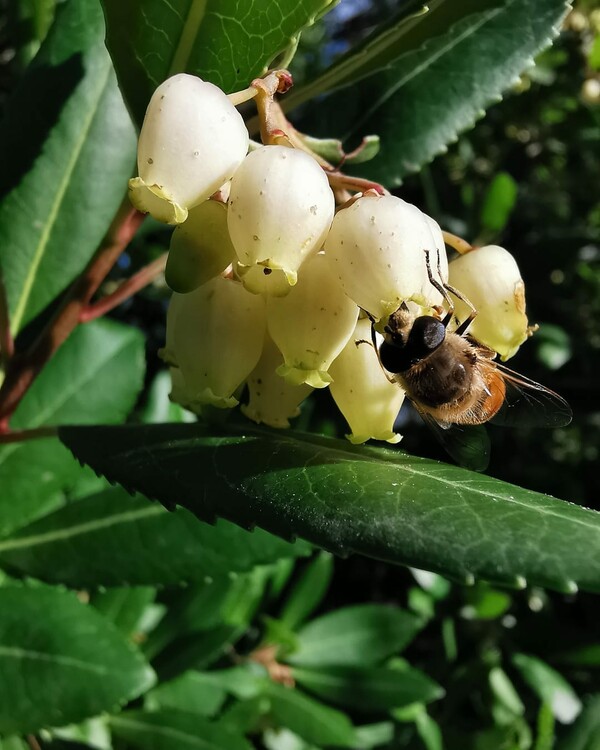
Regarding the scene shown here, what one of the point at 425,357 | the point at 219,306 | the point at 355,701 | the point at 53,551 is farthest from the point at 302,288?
the point at 355,701

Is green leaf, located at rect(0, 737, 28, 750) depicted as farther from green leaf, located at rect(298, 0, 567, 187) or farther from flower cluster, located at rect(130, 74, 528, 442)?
green leaf, located at rect(298, 0, 567, 187)

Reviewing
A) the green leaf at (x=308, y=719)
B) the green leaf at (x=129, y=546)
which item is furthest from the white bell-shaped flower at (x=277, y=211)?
the green leaf at (x=308, y=719)

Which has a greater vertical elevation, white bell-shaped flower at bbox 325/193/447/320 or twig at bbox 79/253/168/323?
white bell-shaped flower at bbox 325/193/447/320

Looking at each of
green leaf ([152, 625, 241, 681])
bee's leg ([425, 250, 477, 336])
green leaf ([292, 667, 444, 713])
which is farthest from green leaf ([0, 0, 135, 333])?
green leaf ([292, 667, 444, 713])

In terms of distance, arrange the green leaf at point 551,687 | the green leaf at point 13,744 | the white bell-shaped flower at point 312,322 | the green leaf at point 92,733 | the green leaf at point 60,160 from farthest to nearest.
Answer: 1. the green leaf at point 551,687
2. the green leaf at point 92,733
3. the green leaf at point 13,744
4. the green leaf at point 60,160
5. the white bell-shaped flower at point 312,322

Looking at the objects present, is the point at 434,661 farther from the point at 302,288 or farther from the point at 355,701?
the point at 302,288

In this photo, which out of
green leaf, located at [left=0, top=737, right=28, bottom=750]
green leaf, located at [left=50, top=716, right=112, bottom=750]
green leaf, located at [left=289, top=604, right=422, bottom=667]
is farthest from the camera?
green leaf, located at [left=289, top=604, right=422, bottom=667]

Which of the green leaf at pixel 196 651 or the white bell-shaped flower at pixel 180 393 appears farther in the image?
the green leaf at pixel 196 651

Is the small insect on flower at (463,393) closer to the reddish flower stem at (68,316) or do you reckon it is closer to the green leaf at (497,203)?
the reddish flower stem at (68,316)
